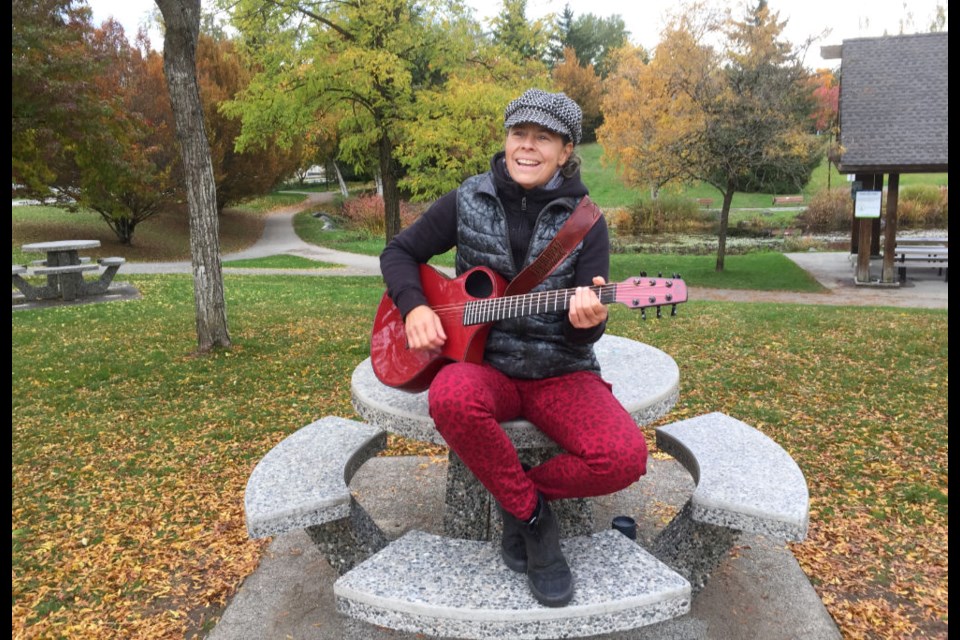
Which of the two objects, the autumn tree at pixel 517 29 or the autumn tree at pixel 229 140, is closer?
the autumn tree at pixel 517 29

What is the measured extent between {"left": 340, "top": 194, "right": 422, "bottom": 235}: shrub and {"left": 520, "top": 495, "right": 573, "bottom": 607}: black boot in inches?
1002

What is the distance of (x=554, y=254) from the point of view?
107 inches

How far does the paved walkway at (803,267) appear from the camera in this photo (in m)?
13.7

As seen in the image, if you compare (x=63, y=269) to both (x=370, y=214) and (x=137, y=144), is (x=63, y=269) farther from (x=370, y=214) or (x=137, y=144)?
(x=370, y=214)

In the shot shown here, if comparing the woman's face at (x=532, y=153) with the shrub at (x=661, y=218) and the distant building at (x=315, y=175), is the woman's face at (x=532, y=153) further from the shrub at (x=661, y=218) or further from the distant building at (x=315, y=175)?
the distant building at (x=315, y=175)

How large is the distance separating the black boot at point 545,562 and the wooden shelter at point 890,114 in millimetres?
14738

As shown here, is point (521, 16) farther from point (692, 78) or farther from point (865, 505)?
point (865, 505)

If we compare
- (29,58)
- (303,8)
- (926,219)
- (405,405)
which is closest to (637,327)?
(405,405)

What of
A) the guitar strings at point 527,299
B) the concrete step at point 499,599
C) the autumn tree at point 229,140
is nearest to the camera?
the concrete step at point 499,599

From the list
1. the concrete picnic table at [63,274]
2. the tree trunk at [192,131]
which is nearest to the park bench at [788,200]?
the concrete picnic table at [63,274]

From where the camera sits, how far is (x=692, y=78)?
16.7m

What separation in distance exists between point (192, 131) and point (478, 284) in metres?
5.08

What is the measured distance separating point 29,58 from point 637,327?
10823 mm

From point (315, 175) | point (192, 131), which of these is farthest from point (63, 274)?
point (315, 175)
